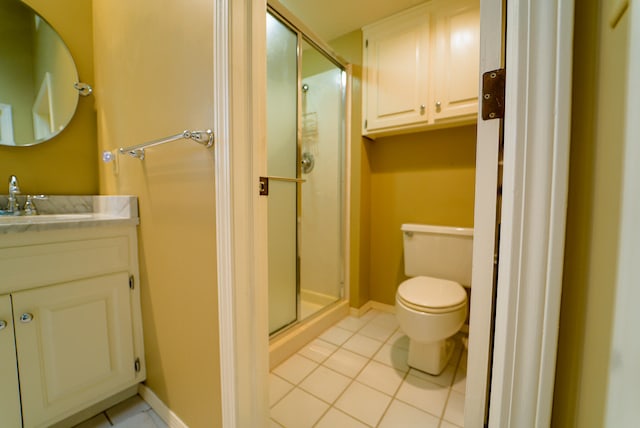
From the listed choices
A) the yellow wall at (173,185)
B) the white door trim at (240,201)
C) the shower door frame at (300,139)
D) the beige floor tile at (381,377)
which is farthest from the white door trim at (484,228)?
the shower door frame at (300,139)

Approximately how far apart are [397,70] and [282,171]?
1057 millimetres

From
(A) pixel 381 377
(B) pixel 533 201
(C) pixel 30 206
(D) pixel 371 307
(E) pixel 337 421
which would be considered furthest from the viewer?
(D) pixel 371 307

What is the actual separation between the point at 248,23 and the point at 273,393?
4.95 feet

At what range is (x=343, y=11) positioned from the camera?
5.28ft

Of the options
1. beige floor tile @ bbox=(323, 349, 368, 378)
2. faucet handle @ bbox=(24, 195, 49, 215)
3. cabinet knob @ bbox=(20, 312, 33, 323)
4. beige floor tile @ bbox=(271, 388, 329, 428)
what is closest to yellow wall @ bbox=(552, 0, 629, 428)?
beige floor tile @ bbox=(271, 388, 329, 428)

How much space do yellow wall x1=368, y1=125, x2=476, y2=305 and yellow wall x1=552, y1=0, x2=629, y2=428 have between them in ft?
4.62

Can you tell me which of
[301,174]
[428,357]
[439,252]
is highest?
[301,174]

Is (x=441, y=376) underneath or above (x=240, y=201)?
underneath

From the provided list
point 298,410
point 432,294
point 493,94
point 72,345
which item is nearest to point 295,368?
point 298,410

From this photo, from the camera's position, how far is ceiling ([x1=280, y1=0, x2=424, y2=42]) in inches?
60.3

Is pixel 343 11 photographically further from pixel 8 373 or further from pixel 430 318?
pixel 8 373

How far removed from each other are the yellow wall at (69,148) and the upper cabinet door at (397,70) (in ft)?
5.56

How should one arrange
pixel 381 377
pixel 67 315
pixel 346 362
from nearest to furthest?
1. pixel 67 315
2. pixel 381 377
3. pixel 346 362

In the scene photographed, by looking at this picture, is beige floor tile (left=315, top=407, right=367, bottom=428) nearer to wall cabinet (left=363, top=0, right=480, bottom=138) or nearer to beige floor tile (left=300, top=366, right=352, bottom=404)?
beige floor tile (left=300, top=366, right=352, bottom=404)
